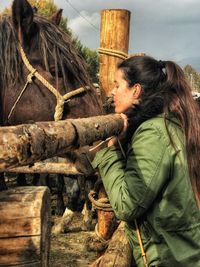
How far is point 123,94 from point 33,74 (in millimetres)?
1163

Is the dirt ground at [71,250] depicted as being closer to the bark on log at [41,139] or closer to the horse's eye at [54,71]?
the horse's eye at [54,71]

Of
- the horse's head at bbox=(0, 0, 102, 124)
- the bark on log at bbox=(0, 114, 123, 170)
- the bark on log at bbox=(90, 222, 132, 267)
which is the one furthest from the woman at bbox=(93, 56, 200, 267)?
the horse's head at bbox=(0, 0, 102, 124)

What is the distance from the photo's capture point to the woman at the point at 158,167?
1.70 m

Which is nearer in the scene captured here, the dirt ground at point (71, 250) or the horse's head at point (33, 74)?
the horse's head at point (33, 74)

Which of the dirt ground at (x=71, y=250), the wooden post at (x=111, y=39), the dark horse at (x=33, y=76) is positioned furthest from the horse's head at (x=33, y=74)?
the dirt ground at (x=71, y=250)

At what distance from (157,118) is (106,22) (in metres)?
1.62

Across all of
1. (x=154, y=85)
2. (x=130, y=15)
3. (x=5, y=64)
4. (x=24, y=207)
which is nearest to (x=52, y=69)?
(x=5, y=64)

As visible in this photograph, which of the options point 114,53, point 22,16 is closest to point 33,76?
point 22,16

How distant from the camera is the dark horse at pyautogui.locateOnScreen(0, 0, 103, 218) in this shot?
300cm

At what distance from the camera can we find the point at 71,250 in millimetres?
4609

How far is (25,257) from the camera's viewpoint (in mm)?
1242

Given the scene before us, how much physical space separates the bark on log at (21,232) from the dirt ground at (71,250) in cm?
294

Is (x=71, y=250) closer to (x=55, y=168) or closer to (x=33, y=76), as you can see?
(x=55, y=168)

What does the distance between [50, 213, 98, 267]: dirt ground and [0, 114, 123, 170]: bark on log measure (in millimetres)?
2764
